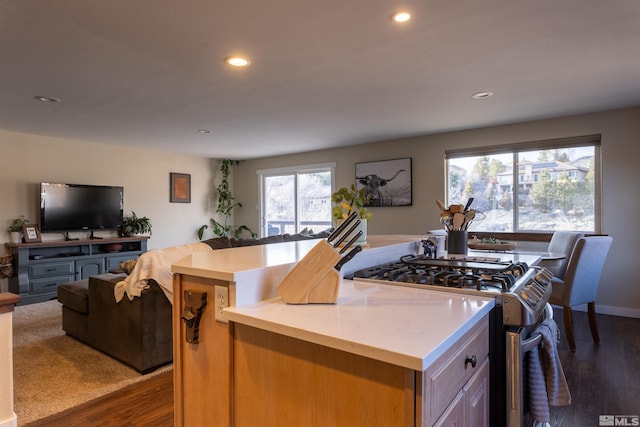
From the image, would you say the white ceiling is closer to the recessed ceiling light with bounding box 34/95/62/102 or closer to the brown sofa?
the recessed ceiling light with bounding box 34/95/62/102

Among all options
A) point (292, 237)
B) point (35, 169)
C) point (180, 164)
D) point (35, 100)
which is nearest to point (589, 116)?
point (292, 237)

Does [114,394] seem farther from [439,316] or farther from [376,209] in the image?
[376,209]

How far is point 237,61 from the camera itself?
8.43 feet

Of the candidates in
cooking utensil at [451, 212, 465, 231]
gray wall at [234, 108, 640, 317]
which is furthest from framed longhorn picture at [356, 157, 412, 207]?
cooking utensil at [451, 212, 465, 231]

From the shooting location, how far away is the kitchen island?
0.85 meters

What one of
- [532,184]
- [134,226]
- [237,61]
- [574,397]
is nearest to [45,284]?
[134,226]

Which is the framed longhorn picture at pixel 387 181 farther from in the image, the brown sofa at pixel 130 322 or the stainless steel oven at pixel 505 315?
the stainless steel oven at pixel 505 315

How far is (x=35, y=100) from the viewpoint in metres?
3.40

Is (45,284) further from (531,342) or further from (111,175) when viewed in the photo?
(531,342)

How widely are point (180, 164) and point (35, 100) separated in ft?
10.8

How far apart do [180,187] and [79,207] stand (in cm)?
173

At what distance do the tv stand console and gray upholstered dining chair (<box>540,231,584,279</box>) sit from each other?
557 centimetres

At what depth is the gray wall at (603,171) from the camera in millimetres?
3912

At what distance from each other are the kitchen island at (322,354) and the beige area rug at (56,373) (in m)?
1.38
